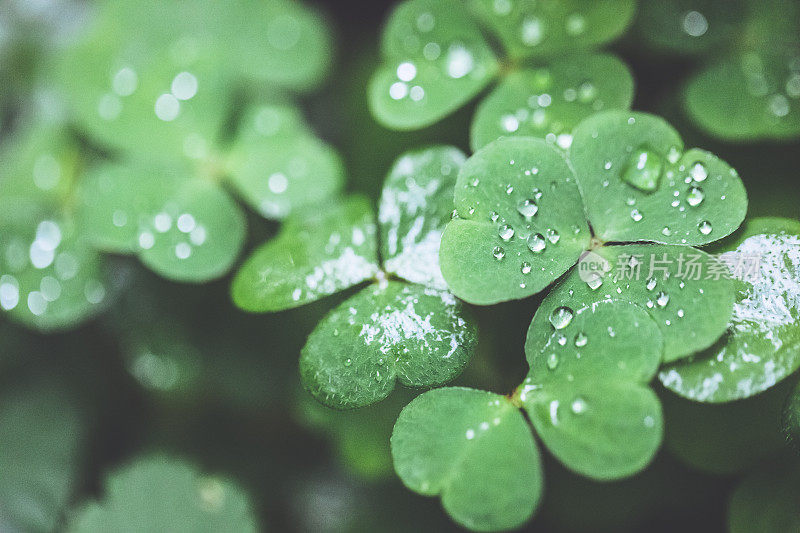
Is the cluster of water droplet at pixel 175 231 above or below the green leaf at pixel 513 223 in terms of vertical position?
below

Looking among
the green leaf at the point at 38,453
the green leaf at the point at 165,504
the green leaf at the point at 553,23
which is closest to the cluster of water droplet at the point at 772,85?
the green leaf at the point at 553,23

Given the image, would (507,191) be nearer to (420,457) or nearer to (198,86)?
(420,457)

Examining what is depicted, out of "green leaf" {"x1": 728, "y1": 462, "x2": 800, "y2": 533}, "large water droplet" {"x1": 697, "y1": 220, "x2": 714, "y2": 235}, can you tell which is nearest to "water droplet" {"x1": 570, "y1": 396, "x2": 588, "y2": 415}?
"large water droplet" {"x1": 697, "y1": 220, "x2": 714, "y2": 235}

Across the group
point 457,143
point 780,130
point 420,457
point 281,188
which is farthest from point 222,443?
point 780,130

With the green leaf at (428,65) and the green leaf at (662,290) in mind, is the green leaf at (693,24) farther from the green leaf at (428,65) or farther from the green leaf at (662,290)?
the green leaf at (662,290)

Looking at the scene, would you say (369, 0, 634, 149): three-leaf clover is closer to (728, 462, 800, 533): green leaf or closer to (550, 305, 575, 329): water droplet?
(550, 305, 575, 329): water droplet

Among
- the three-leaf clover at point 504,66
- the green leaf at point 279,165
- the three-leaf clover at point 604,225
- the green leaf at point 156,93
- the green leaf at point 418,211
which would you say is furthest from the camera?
the green leaf at point 156,93

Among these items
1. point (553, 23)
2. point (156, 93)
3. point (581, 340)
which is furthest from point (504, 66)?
point (156, 93)
